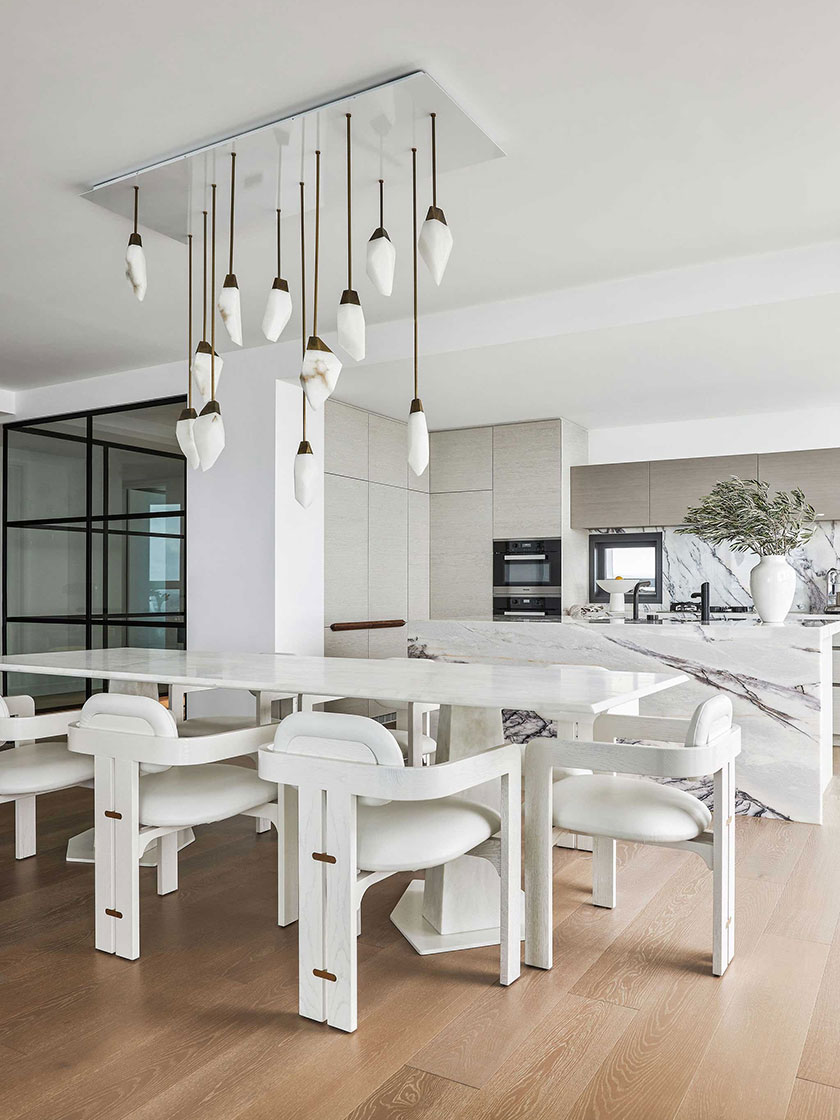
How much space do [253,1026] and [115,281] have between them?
3197mm

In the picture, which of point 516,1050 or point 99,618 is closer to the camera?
point 516,1050

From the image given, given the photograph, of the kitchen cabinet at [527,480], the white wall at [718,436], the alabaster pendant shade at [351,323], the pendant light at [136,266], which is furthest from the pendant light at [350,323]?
the kitchen cabinet at [527,480]

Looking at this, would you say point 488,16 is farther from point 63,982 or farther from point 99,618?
point 99,618

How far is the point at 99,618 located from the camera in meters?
5.95

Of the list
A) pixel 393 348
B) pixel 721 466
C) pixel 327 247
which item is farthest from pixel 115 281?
pixel 721 466

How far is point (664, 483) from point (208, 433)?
4322 mm

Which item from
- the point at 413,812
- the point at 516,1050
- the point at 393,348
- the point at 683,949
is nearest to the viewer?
the point at 516,1050

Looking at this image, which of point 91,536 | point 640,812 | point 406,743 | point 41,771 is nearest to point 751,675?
point 406,743

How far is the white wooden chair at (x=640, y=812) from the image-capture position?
7.32 feet

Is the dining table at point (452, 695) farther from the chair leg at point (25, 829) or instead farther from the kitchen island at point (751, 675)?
the kitchen island at point (751, 675)

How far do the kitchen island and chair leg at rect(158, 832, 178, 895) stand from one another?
1.98 meters

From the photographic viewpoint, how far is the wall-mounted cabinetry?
5.95 metres

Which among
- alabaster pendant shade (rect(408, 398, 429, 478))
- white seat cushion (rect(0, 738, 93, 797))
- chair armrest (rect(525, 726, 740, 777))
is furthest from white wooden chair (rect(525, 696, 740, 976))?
white seat cushion (rect(0, 738, 93, 797))

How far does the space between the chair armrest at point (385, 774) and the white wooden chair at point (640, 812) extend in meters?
0.22
